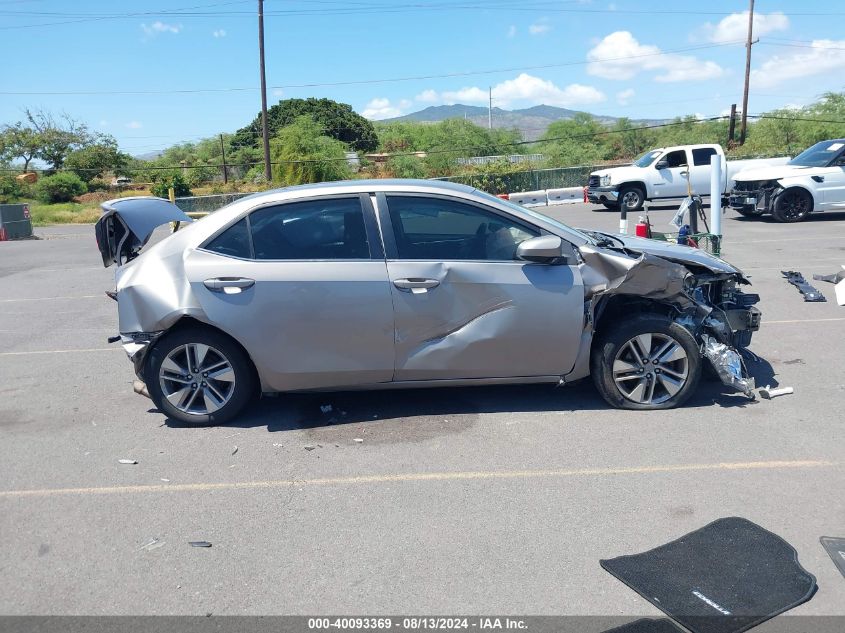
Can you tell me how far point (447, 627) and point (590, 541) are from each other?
99 cm

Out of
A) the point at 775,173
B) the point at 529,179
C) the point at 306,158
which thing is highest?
the point at 306,158

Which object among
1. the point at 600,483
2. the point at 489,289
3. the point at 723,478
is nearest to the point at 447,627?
the point at 600,483

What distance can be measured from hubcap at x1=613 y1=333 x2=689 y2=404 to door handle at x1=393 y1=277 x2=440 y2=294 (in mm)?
1469

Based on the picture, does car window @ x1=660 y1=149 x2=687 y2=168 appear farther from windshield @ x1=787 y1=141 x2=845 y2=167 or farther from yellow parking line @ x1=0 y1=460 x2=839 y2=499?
yellow parking line @ x1=0 y1=460 x2=839 y2=499

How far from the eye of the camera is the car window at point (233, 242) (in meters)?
5.32

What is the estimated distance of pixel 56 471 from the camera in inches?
191

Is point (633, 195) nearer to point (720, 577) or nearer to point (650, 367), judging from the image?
point (650, 367)

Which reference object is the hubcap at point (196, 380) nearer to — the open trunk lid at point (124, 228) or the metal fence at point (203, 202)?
the open trunk lid at point (124, 228)

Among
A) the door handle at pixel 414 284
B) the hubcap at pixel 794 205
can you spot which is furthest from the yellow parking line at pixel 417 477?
the hubcap at pixel 794 205

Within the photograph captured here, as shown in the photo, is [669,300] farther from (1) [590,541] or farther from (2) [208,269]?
(2) [208,269]

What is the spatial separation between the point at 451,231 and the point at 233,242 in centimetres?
159

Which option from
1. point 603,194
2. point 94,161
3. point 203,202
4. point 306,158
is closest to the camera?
point 603,194

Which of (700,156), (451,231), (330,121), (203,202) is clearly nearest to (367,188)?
(451,231)

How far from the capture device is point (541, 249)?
513cm
